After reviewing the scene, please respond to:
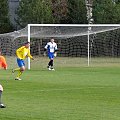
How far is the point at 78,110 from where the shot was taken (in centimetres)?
1539

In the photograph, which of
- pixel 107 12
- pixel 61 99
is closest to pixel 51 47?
pixel 61 99

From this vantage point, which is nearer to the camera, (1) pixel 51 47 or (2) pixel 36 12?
(1) pixel 51 47

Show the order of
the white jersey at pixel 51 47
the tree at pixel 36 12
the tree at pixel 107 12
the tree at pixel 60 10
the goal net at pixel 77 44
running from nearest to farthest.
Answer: the white jersey at pixel 51 47 < the goal net at pixel 77 44 < the tree at pixel 36 12 < the tree at pixel 107 12 < the tree at pixel 60 10

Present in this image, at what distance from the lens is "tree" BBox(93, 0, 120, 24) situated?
5881cm

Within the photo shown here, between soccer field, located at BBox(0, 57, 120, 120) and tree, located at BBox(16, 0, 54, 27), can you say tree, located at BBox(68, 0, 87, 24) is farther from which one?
soccer field, located at BBox(0, 57, 120, 120)

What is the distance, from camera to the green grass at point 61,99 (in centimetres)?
1441

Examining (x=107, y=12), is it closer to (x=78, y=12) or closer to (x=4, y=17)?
(x=78, y=12)

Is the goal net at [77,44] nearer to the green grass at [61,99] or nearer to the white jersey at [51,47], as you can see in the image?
the white jersey at [51,47]

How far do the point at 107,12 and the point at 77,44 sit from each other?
15235mm

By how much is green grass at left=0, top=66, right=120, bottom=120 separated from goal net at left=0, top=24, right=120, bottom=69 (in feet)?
50.5

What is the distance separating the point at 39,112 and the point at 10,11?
56.3m

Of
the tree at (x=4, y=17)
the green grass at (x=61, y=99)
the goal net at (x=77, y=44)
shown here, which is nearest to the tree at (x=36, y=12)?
the tree at (x=4, y=17)

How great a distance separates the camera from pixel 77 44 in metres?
45.2

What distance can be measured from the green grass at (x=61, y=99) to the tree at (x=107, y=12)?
107ft
